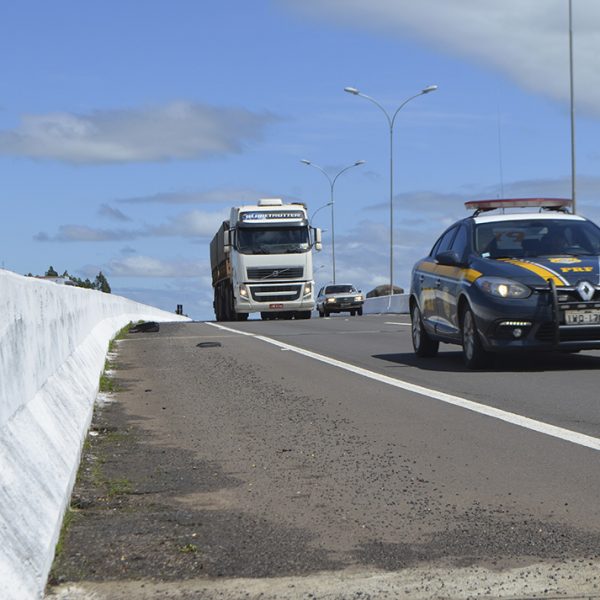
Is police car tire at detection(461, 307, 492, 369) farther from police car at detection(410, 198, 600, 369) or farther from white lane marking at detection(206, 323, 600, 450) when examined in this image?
white lane marking at detection(206, 323, 600, 450)

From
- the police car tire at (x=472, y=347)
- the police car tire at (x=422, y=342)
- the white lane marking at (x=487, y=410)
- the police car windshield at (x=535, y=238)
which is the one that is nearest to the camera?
the white lane marking at (x=487, y=410)

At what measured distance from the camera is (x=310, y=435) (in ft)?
28.7

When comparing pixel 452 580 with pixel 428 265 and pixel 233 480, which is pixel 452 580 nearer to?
pixel 233 480

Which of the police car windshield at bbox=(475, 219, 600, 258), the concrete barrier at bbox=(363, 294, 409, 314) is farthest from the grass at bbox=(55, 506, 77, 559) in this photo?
the concrete barrier at bbox=(363, 294, 409, 314)

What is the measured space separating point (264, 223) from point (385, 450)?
33.7 meters

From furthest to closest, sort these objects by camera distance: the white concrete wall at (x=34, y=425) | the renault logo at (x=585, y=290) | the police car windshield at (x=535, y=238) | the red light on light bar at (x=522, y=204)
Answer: the red light on light bar at (x=522, y=204) → the police car windshield at (x=535, y=238) → the renault logo at (x=585, y=290) → the white concrete wall at (x=34, y=425)

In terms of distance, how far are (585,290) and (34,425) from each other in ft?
28.1

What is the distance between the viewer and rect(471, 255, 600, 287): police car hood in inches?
531

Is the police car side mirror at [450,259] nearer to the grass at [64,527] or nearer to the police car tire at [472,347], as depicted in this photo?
the police car tire at [472,347]

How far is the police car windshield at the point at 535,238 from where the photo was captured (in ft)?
47.2

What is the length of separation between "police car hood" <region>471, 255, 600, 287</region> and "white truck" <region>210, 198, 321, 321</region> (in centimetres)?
2785

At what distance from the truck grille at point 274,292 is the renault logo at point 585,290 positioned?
96.9 ft

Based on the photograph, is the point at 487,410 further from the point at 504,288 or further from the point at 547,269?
the point at 547,269

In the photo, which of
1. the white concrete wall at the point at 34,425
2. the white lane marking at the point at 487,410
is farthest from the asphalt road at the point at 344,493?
the white concrete wall at the point at 34,425
